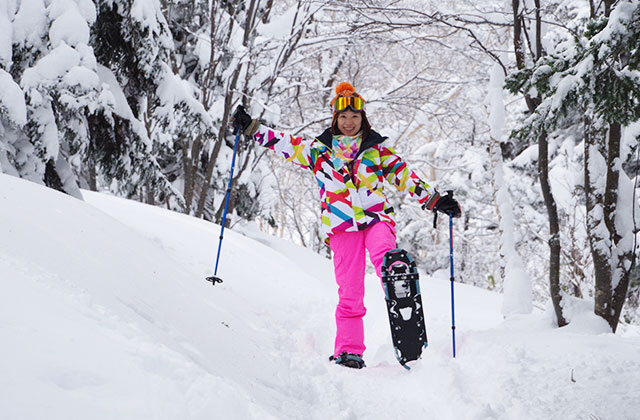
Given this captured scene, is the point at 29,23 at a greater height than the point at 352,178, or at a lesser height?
greater

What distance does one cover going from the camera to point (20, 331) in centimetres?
141

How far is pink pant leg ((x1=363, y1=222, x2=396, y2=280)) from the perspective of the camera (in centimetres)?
340

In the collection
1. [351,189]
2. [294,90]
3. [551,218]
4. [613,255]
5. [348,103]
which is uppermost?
[294,90]

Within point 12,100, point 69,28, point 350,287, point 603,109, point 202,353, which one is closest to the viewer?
point 202,353

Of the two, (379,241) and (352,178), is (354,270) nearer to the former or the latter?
(379,241)

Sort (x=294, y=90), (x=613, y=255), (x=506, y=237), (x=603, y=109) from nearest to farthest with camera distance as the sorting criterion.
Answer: (x=603, y=109) → (x=613, y=255) → (x=506, y=237) → (x=294, y=90)

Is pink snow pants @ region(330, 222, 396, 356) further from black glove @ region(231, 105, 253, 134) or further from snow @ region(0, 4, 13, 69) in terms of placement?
snow @ region(0, 4, 13, 69)

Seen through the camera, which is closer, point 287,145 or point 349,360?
point 349,360

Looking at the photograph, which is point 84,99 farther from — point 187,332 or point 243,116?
point 187,332

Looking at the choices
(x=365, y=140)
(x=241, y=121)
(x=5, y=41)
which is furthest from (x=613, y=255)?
(x=5, y=41)

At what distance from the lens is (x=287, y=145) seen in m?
3.81

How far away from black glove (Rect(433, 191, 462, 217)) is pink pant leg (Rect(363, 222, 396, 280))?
39 centimetres

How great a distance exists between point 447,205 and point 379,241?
61cm

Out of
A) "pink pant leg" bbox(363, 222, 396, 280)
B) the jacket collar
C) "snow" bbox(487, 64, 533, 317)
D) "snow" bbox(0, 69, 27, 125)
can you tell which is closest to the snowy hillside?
Result: "snow" bbox(487, 64, 533, 317)
